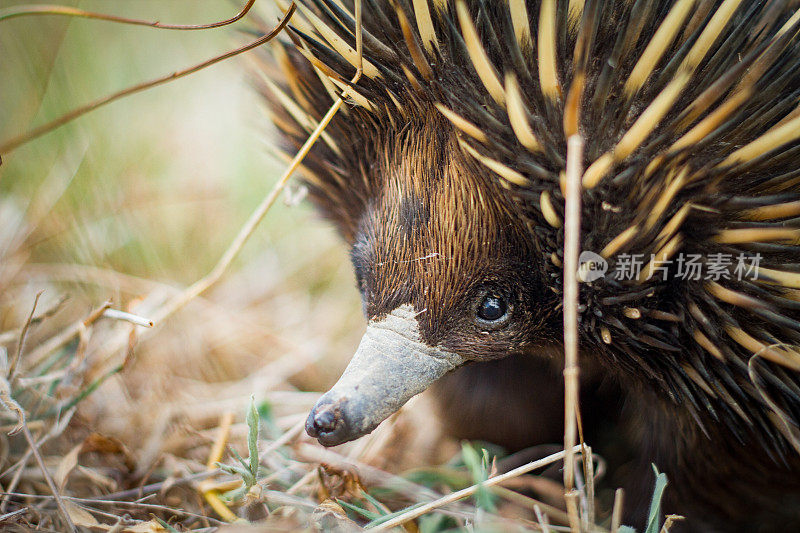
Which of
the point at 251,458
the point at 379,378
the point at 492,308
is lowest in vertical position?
the point at 251,458

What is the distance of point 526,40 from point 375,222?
37 cm

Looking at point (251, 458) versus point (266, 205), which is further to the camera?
point (266, 205)

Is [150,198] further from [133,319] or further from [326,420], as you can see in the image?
[326,420]

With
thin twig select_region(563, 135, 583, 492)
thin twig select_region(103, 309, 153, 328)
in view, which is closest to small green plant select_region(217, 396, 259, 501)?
thin twig select_region(103, 309, 153, 328)

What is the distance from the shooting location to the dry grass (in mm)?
1216

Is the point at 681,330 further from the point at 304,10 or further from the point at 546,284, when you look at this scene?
the point at 304,10

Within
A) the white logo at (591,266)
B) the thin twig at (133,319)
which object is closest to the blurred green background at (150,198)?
the thin twig at (133,319)

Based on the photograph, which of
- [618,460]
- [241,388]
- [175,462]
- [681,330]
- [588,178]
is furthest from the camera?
[241,388]

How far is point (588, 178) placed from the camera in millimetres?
940

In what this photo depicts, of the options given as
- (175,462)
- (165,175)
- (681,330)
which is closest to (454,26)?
(681,330)

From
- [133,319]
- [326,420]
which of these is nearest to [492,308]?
[326,420]

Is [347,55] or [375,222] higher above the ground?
[347,55]

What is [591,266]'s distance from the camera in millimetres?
1000

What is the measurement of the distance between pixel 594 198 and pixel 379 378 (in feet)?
1.33
